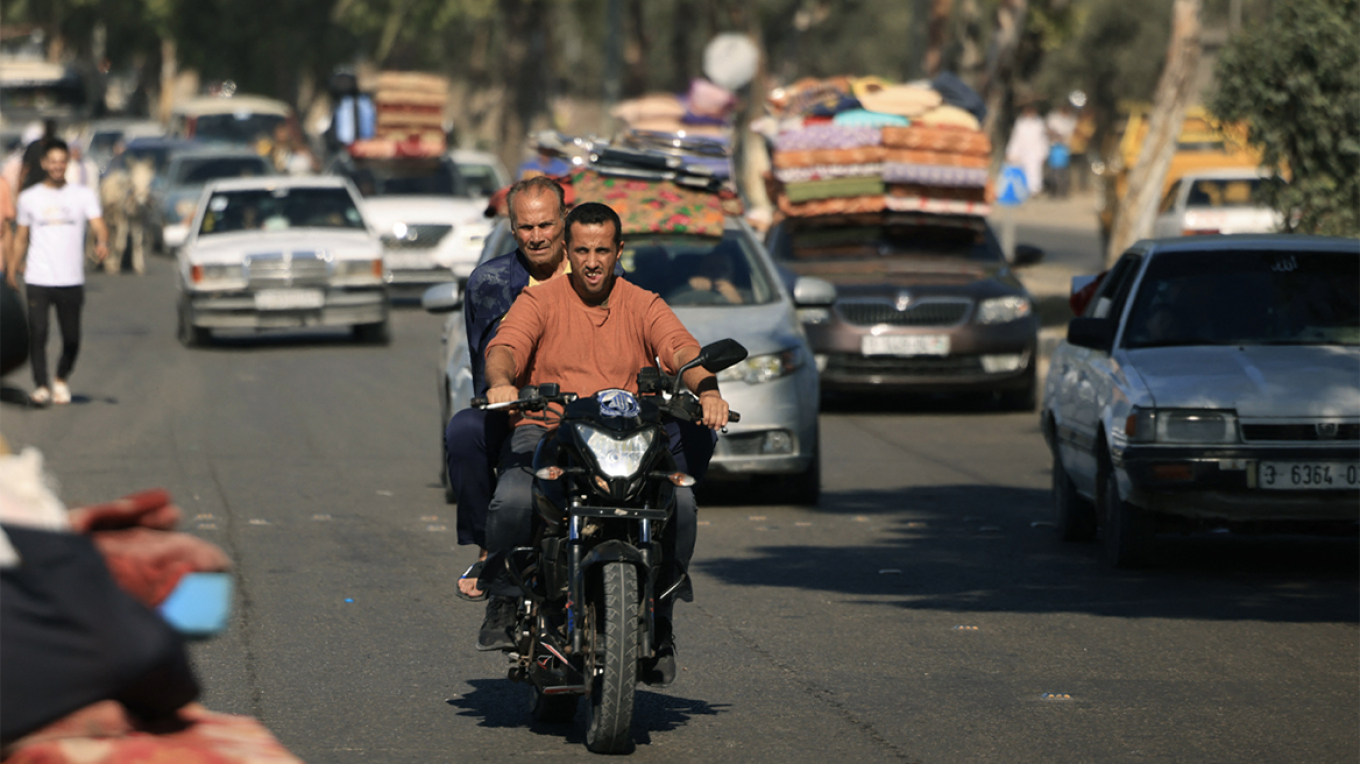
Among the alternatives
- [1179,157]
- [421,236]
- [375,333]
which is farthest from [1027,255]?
[1179,157]

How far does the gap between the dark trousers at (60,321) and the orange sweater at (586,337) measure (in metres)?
10.7

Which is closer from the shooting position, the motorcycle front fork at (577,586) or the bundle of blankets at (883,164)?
the motorcycle front fork at (577,586)

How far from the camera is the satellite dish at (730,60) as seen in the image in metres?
33.5

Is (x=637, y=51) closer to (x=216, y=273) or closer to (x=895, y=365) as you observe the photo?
(x=216, y=273)

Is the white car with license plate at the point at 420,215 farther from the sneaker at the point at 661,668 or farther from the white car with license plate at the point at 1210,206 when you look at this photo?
the sneaker at the point at 661,668

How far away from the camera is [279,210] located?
74.6ft

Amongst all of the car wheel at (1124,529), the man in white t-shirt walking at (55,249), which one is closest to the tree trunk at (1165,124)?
the man in white t-shirt walking at (55,249)

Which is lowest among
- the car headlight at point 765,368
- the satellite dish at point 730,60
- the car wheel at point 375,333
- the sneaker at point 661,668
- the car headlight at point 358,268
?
the sneaker at point 661,668

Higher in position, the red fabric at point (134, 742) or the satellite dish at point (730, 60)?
the satellite dish at point (730, 60)

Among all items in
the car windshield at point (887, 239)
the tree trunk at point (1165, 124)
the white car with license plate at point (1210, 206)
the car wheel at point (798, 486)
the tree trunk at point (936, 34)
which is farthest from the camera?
the tree trunk at point (936, 34)

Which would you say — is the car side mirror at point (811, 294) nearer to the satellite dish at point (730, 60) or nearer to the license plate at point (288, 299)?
the license plate at point (288, 299)

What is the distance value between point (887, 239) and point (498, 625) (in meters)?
12.0

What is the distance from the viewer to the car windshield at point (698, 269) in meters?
12.5

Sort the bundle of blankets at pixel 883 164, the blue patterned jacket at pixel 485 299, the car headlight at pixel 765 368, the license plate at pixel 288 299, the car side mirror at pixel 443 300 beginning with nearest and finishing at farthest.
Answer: the blue patterned jacket at pixel 485 299 → the car side mirror at pixel 443 300 → the car headlight at pixel 765 368 → the bundle of blankets at pixel 883 164 → the license plate at pixel 288 299
